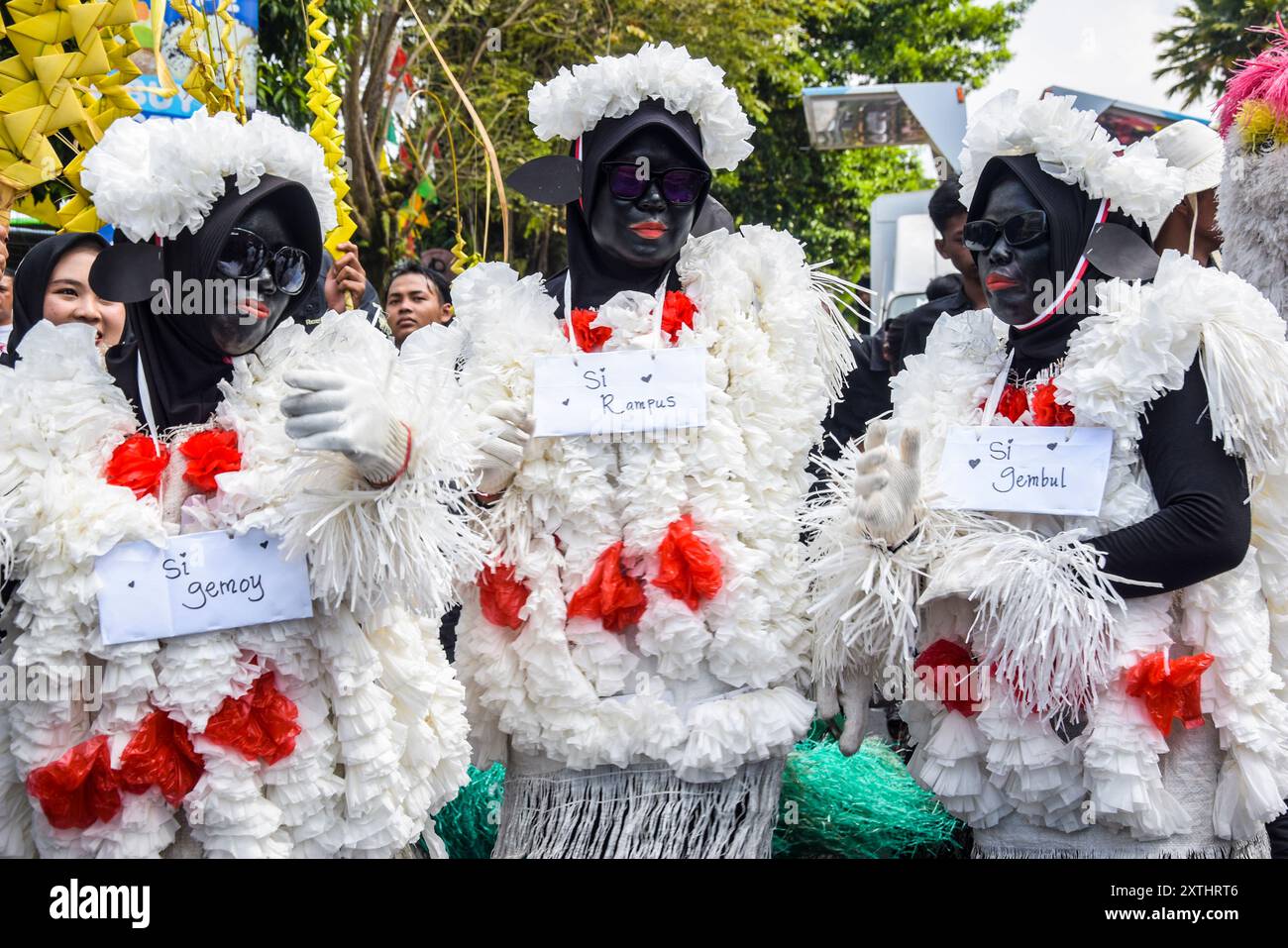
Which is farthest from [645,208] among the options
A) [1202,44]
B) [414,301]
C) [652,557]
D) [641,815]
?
[1202,44]

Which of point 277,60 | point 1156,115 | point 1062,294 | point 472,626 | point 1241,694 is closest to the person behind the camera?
point 1241,694

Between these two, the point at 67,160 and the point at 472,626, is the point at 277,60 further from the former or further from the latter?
the point at 472,626

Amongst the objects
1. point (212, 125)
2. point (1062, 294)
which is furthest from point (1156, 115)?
point (212, 125)

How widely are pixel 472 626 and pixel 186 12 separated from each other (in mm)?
1479

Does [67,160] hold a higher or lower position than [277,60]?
lower

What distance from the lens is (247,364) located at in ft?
7.97

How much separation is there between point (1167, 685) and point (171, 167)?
2.11m

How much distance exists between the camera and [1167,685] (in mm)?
2438

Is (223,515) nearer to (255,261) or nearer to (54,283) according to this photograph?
(255,261)

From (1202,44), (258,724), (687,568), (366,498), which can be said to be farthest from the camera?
(1202,44)

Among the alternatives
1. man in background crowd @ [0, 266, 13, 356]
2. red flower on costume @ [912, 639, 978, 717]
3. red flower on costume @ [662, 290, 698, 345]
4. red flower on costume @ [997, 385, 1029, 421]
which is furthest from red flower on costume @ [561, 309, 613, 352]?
man in background crowd @ [0, 266, 13, 356]

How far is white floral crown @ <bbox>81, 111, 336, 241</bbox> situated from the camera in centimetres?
228

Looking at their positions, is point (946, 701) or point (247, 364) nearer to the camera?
point (247, 364)

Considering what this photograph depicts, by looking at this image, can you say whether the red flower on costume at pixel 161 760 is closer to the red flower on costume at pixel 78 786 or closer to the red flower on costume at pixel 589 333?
the red flower on costume at pixel 78 786
